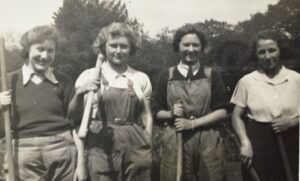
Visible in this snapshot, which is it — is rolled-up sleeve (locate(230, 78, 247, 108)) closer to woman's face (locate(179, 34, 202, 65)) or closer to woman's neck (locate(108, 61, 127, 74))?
woman's face (locate(179, 34, 202, 65))

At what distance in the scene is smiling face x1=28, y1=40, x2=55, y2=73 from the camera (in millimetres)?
1543

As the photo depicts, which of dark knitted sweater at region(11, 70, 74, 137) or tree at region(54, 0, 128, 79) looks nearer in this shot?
dark knitted sweater at region(11, 70, 74, 137)

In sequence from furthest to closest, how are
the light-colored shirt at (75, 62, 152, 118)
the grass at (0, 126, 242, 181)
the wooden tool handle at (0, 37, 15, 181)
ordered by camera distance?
the grass at (0, 126, 242, 181) → the light-colored shirt at (75, 62, 152, 118) → the wooden tool handle at (0, 37, 15, 181)

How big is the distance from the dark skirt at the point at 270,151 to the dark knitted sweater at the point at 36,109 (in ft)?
2.39

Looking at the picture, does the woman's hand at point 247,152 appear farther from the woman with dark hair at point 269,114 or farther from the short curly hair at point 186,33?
the short curly hair at point 186,33

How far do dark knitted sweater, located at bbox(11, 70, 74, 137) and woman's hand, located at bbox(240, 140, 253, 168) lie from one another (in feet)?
2.25

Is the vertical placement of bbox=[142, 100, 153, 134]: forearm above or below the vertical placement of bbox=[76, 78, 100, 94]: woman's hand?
below

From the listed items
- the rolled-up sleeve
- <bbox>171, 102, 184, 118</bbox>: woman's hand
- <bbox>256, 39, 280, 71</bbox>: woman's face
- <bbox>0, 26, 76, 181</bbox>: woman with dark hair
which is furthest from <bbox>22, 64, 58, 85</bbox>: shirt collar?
<bbox>256, 39, 280, 71</bbox>: woman's face

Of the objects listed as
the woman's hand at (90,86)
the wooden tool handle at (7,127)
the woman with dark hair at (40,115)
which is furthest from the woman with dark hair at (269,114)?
the wooden tool handle at (7,127)

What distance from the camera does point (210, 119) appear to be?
1568 millimetres

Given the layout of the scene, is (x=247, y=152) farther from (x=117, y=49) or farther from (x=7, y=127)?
(x=7, y=127)

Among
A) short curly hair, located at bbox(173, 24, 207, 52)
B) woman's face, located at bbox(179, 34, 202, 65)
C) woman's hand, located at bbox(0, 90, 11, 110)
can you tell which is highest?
short curly hair, located at bbox(173, 24, 207, 52)

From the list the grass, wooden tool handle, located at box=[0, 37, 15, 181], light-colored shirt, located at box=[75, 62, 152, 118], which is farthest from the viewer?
the grass

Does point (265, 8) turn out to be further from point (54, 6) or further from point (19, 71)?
point (19, 71)
